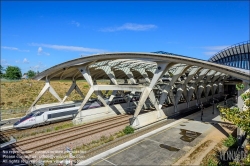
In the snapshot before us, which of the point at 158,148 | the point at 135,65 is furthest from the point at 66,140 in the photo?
the point at 135,65

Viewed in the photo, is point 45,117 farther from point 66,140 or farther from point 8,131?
point 66,140

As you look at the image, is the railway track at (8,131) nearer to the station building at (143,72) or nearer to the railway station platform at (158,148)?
the station building at (143,72)

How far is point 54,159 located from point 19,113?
23.3 m

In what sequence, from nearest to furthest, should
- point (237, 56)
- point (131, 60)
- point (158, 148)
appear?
point (158, 148) < point (131, 60) < point (237, 56)

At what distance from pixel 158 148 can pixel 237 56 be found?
227 feet

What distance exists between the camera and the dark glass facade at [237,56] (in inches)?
2520

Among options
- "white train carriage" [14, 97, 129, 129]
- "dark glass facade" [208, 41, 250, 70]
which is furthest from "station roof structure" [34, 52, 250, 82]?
"dark glass facade" [208, 41, 250, 70]

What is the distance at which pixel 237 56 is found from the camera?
69.4 metres

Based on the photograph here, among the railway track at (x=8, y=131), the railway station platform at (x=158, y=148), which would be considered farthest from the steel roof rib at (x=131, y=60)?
the railway track at (x=8, y=131)

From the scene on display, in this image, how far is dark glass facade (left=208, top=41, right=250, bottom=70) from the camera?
210 feet

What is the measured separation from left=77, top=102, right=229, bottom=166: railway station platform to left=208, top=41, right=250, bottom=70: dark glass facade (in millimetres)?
54402

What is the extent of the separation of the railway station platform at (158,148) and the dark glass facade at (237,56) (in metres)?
54.4

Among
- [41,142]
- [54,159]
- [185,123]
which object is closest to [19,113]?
[41,142]

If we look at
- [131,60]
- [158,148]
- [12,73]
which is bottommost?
[158,148]
